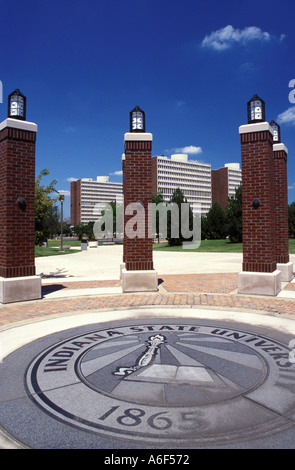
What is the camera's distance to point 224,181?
604ft

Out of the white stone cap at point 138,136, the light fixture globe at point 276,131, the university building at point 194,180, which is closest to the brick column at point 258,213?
the light fixture globe at point 276,131

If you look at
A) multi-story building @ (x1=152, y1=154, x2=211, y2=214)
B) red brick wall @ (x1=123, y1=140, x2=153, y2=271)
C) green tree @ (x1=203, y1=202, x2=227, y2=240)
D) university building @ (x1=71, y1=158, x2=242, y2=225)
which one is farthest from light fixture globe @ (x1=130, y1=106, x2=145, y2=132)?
university building @ (x1=71, y1=158, x2=242, y2=225)

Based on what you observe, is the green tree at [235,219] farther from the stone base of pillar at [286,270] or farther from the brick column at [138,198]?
the brick column at [138,198]

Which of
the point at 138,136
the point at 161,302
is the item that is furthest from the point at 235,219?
the point at 161,302

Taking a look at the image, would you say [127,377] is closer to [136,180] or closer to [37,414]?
[37,414]

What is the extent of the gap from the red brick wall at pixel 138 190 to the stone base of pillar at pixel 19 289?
2710mm

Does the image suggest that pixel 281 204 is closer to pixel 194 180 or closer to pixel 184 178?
pixel 184 178

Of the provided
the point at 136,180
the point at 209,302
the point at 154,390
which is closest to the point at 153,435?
the point at 154,390

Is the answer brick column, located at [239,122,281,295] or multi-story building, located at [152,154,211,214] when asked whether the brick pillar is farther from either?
multi-story building, located at [152,154,211,214]

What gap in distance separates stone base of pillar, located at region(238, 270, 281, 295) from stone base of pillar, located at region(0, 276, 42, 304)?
5719mm

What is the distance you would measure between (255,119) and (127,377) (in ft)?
27.7

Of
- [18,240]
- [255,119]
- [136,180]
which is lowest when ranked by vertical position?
[18,240]

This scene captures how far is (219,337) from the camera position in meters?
5.52

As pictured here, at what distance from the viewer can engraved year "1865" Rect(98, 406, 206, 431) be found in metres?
2.99
